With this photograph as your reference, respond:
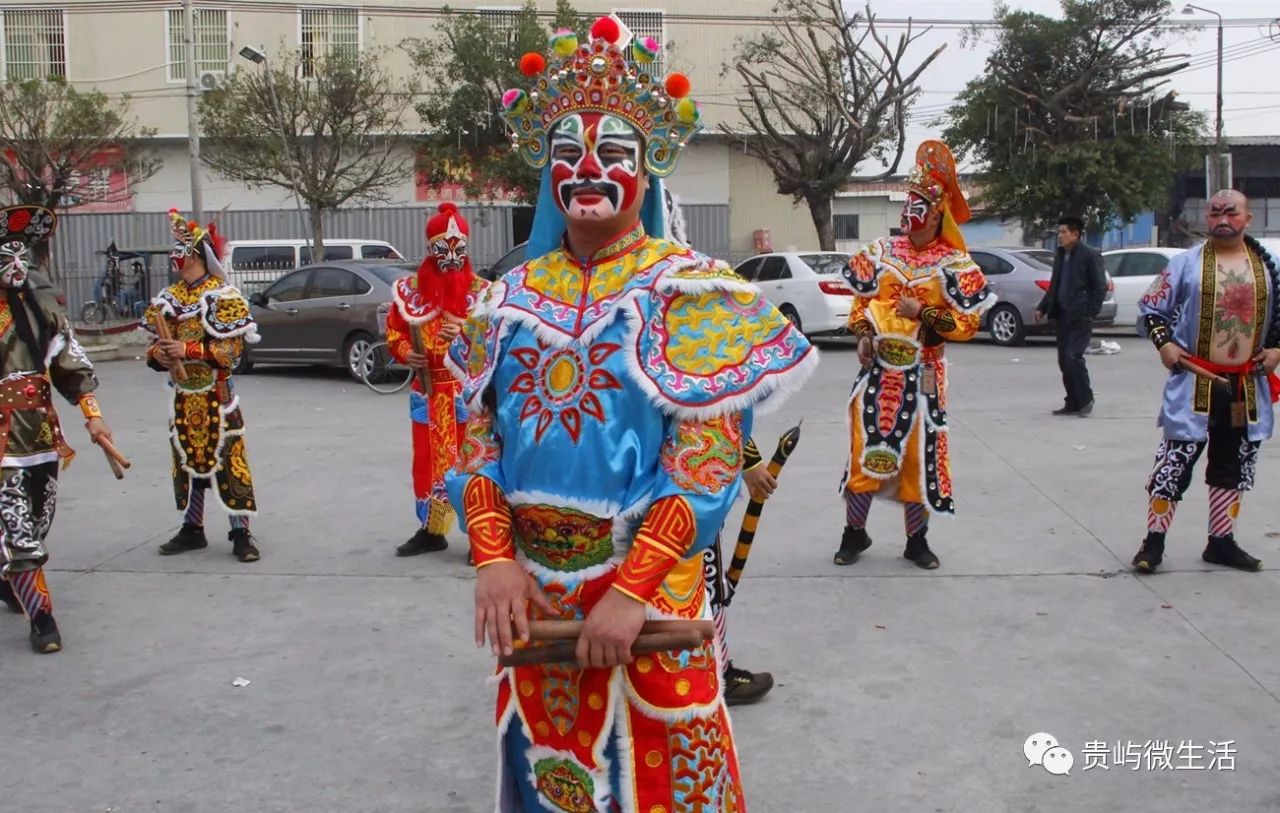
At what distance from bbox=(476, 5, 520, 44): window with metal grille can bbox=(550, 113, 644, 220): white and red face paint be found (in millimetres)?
24095

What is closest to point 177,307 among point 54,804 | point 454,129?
point 54,804

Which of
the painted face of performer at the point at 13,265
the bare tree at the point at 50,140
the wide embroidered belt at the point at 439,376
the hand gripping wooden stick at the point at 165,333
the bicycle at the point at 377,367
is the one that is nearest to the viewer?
the painted face of performer at the point at 13,265

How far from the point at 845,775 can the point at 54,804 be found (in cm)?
251

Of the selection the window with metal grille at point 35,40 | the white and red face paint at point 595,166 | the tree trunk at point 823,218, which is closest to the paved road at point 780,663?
the white and red face paint at point 595,166

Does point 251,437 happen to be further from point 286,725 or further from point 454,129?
point 454,129

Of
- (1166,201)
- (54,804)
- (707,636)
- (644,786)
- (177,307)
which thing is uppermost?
(1166,201)

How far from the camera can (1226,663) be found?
16.2 feet

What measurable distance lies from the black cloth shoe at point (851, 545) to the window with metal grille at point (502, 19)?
21.0 metres

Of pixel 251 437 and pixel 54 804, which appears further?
pixel 251 437

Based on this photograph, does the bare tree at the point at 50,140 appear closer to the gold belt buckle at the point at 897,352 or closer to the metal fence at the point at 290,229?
the metal fence at the point at 290,229

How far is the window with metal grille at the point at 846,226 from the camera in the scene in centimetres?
4481

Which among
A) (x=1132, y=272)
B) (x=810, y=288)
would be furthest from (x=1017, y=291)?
(x=810, y=288)

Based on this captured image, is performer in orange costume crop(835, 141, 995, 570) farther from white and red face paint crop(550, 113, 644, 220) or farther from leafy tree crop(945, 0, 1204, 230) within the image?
leafy tree crop(945, 0, 1204, 230)

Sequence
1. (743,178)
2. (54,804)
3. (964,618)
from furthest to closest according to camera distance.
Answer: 1. (743,178)
2. (964,618)
3. (54,804)
